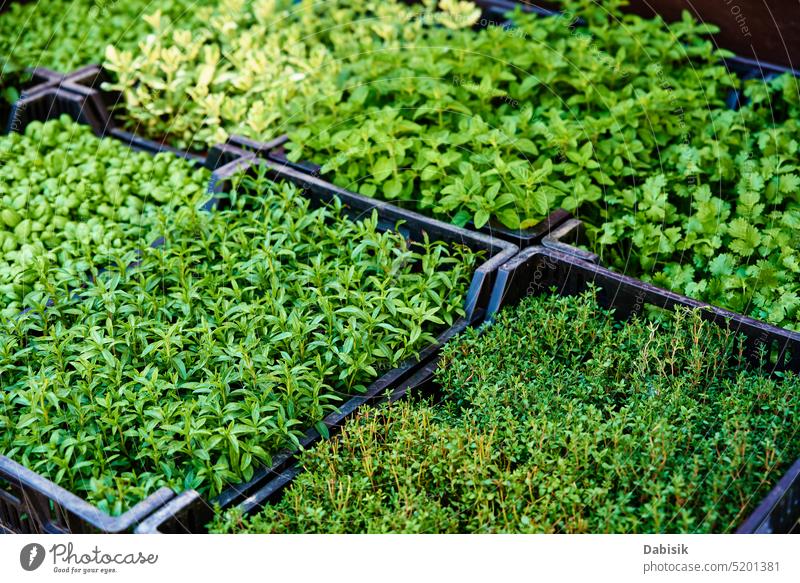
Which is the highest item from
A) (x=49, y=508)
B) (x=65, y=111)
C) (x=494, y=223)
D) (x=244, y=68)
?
(x=244, y=68)

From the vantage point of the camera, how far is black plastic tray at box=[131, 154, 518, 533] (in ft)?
9.71

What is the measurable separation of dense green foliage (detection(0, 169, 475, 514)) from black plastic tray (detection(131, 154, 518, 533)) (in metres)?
0.06

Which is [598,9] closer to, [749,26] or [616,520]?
[749,26]

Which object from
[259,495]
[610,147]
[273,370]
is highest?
[610,147]

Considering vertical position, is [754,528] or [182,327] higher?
[182,327]

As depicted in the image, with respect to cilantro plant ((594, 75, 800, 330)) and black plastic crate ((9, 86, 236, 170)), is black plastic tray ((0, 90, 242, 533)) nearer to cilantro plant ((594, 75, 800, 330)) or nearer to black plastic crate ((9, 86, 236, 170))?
cilantro plant ((594, 75, 800, 330))

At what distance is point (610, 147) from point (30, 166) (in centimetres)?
307

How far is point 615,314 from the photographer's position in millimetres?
3932

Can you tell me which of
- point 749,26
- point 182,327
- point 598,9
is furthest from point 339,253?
point 749,26

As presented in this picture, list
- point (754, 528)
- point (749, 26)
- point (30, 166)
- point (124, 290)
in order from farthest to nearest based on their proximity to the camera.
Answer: point (749, 26) < point (30, 166) < point (124, 290) < point (754, 528)

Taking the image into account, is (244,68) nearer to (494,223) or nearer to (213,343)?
(494,223)

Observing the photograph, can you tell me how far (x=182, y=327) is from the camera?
3.70 meters

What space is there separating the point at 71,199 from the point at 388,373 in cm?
206
